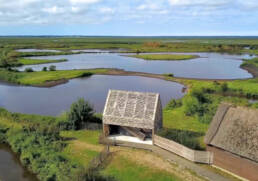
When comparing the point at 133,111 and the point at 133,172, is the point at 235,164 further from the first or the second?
the point at 133,111

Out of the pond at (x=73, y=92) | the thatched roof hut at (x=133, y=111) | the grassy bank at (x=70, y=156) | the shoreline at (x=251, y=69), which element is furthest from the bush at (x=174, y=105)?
the shoreline at (x=251, y=69)

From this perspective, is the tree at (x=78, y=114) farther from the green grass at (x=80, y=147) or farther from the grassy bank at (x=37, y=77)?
the grassy bank at (x=37, y=77)

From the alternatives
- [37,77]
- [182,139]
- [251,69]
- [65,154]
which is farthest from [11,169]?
[251,69]

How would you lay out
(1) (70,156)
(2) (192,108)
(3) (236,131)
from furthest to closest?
(2) (192,108) < (1) (70,156) < (3) (236,131)

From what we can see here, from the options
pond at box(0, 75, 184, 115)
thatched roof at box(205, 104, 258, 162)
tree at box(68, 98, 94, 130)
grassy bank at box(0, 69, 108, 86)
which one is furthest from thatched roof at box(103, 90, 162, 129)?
grassy bank at box(0, 69, 108, 86)

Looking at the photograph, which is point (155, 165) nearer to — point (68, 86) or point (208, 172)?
point (208, 172)
